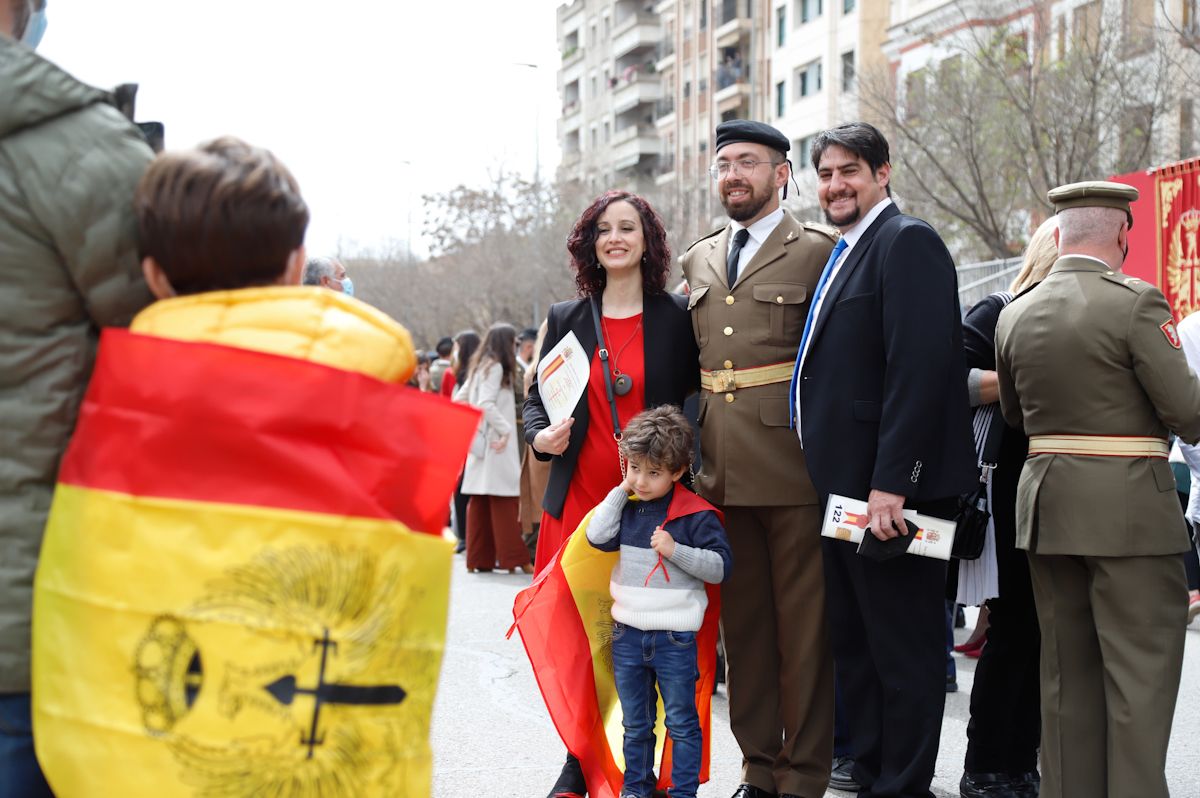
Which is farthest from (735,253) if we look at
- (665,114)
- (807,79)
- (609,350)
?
(665,114)

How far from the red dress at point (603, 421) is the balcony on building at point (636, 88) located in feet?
216

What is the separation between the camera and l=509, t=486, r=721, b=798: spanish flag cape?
4875mm

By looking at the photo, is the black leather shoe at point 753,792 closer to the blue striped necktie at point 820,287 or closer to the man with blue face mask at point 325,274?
the blue striped necktie at point 820,287

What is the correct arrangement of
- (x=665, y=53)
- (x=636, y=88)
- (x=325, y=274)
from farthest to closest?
(x=636, y=88) < (x=665, y=53) < (x=325, y=274)

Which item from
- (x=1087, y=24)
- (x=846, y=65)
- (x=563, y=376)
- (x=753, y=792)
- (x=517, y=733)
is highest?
(x=846, y=65)

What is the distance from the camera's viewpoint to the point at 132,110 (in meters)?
2.52

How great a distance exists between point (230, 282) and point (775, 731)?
10.5 feet

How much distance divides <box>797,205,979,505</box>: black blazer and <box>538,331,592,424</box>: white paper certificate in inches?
31.8

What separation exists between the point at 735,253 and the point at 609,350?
22.5 inches

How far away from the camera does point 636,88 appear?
6938 centimetres

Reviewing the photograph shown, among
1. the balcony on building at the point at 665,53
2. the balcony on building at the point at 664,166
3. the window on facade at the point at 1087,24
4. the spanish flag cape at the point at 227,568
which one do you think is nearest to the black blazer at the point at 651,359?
the spanish flag cape at the point at 227,568

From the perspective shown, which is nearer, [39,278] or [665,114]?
[39,278]

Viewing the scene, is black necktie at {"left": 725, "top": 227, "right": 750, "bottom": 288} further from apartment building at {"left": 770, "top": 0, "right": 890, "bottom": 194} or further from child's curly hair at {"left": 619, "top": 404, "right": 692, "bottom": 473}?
apartment building at {"left": 770, "top": 0, "right": 890, "bottom": 194}

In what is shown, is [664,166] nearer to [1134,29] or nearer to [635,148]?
[635,148]
